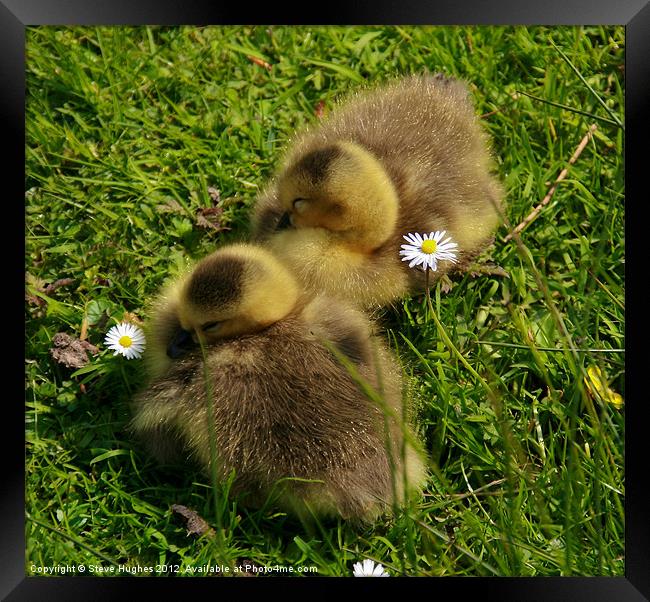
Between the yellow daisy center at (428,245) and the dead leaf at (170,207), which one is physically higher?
the dead leaf at (170,207)

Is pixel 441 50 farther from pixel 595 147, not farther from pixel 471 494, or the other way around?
pixel 471 494

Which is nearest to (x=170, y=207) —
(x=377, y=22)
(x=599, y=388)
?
(x=377, y=22)

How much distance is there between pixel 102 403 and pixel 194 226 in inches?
23.8

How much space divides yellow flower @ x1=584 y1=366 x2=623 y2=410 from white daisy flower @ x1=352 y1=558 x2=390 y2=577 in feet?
2.11

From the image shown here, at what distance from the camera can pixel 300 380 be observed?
1786 millimetres

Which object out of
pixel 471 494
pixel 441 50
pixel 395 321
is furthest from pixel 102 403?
pixel 441 50

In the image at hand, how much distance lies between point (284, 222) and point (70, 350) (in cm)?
67

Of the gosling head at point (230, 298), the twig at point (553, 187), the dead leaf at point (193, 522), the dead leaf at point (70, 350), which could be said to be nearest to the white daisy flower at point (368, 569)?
the dead leaf at point (193, 522)

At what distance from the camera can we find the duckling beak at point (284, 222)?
2164 millimetres

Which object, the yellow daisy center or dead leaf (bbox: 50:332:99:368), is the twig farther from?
dead leaf (bbox: 50:332:99:368)

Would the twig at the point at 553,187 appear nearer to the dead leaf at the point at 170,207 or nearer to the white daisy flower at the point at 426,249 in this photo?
the white daisy flower at the point at 426,249

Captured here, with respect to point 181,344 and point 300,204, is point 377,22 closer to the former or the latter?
point 300,204

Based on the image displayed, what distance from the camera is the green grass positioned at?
1.81 m

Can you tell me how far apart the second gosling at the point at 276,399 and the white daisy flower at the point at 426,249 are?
0.96 ft
